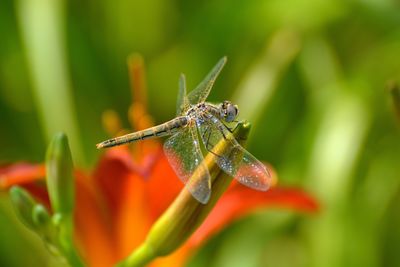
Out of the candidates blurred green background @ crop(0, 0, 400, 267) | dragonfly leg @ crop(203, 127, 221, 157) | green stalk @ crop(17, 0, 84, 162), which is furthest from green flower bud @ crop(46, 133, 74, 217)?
green stalk @ crop(17, 0, 84, 162)

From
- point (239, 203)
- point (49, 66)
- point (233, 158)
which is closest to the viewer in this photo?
point (233, 158)

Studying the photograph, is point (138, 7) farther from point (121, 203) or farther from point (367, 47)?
point (121, 203)

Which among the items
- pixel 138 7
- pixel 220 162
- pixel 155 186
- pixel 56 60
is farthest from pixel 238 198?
pixel 138 7

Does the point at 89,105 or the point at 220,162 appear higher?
the point at 220,162

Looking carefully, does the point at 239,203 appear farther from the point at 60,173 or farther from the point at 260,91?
the point at 260,91

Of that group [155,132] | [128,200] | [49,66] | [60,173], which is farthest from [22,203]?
[49,66]

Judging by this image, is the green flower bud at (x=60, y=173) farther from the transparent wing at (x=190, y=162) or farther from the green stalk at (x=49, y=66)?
the green stalk at (x=49, y=66)
